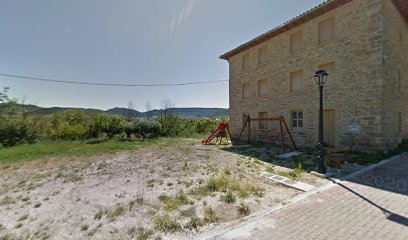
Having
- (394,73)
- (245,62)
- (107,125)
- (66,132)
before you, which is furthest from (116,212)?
(66,132)

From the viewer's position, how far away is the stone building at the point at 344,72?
27.5ft

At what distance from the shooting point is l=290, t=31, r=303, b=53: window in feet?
37.4

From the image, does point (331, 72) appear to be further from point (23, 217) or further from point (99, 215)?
point (23, 217)

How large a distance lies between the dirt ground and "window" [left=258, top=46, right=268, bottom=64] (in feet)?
29.0

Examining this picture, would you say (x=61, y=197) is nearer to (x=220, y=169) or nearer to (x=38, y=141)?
(x=220, y=169)

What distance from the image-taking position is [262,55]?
13953mm

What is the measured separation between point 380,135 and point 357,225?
710 cm

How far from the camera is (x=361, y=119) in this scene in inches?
344

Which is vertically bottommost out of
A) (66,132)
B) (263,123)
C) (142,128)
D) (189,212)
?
(189,212)

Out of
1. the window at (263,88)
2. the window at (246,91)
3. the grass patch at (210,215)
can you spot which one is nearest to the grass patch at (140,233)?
the grass patch at (210,215)

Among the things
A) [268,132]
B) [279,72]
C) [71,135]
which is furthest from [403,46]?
[71,135]

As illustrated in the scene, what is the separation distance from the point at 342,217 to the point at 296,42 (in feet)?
35.6

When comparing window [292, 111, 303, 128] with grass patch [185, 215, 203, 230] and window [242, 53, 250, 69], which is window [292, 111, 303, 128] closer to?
window [242, 53, 250, 69]

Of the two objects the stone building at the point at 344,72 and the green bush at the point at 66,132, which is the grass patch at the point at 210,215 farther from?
the green bush at the point at 66,132
